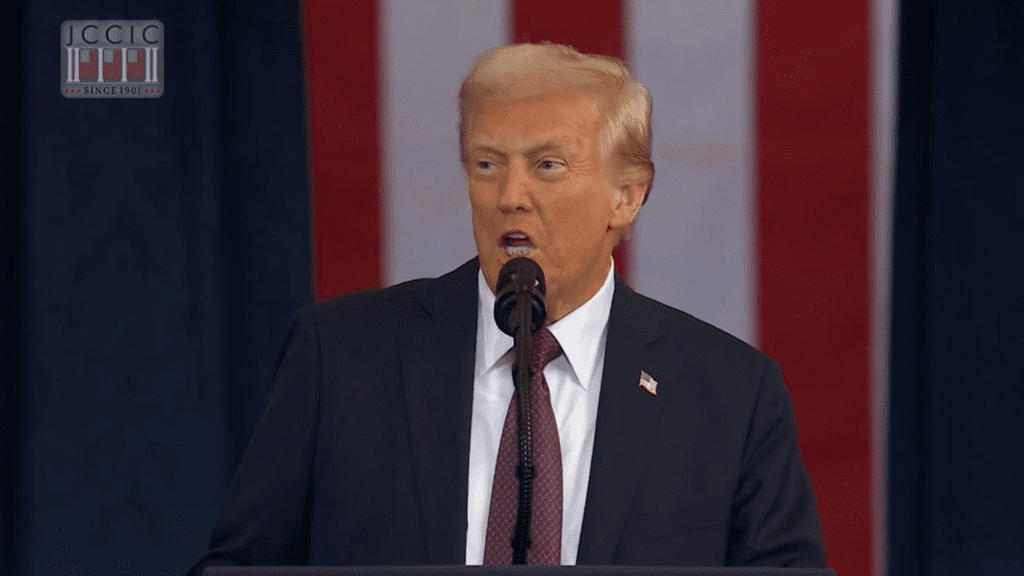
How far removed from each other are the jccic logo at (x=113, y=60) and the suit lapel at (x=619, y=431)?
1019mm

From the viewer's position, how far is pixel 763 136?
187 centimetres

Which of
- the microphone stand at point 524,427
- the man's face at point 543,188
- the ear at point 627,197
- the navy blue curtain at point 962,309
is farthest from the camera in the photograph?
the navy blue curtain at point 962,309

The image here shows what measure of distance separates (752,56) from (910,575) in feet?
3.25

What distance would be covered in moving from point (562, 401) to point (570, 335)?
0.30ft

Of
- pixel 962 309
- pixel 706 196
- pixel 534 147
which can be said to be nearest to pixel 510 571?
pixel 534 147

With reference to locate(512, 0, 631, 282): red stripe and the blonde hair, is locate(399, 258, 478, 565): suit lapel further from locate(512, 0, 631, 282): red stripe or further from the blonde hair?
locate(512, 0, 631, 282): red stripe

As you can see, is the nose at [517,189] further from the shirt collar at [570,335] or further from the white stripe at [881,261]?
the white stripe at [881,261]

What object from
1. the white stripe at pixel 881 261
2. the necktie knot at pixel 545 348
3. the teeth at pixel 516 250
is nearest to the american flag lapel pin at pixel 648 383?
the necktie knot at pixel 545 348

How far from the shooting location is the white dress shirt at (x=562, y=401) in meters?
1.28

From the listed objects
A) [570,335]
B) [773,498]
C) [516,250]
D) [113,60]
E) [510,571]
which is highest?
[113,60]

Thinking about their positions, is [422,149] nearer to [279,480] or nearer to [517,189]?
[517,189]

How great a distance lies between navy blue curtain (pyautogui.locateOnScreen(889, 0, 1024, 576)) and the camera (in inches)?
71.9

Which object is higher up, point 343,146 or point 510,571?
point 343,146

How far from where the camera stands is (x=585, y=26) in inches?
74.0
